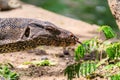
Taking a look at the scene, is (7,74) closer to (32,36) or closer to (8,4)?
(32,36)

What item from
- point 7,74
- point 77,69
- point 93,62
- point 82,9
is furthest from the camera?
point 82,9

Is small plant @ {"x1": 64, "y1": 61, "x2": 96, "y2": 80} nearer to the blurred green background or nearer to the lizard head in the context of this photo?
the lizard head

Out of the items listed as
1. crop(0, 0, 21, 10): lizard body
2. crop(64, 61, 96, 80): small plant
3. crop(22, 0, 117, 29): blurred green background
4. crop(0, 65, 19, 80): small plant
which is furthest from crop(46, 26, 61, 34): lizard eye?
crop(22, 0, 117, 29): blurred green background

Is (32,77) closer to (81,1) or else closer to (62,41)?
(62,41)

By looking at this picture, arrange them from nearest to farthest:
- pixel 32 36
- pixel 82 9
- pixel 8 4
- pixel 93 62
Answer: pixel 93 62 < pixel 32 36 < pixel 8 4 < pixel 82 9

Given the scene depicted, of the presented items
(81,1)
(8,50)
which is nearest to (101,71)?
(8,50)

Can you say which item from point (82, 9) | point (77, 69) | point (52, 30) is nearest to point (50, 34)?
point (52, 30)

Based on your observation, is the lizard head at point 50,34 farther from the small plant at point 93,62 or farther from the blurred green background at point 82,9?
the blurred green background at point 82,9
